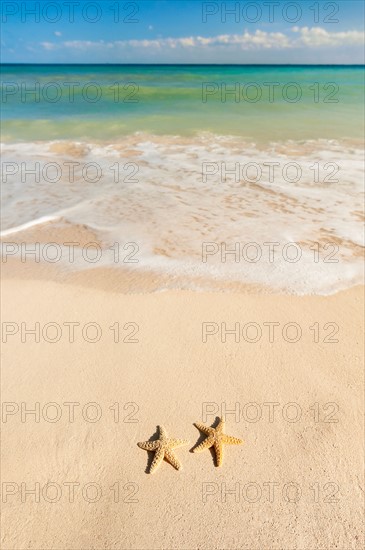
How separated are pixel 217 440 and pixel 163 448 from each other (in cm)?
39

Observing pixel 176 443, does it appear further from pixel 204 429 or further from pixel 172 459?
pixel 204 429

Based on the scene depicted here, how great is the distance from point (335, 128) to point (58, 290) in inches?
496

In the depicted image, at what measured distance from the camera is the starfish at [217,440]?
2.76 meters

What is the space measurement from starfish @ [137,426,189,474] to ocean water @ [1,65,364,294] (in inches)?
80.8

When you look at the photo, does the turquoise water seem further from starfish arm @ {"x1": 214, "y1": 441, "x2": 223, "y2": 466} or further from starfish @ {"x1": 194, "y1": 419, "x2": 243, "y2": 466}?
starfish arm @ {"x1": 214, "y1": 441, "x2": 223, "y2": 466}

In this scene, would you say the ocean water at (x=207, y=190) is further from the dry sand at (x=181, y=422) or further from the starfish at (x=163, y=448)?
the starfish at (x=163, y=448)

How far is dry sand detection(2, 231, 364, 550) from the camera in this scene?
245 cm

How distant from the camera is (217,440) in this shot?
2807 mm

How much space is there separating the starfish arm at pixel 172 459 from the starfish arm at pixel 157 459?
0.03 meters

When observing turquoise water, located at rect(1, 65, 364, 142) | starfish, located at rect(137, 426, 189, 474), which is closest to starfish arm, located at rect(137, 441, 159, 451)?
starfish, located at rect(137, 426, 189, 474)

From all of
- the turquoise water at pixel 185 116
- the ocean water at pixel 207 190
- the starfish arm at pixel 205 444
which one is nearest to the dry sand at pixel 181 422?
the starfish arm at pixel 205 444

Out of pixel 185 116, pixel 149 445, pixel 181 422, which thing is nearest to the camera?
pixel 149 445

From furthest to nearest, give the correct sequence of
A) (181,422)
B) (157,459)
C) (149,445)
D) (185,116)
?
(185,116) < (181,422) < (149,445) < (157,459)

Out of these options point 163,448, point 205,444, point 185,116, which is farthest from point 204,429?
point 185,116
